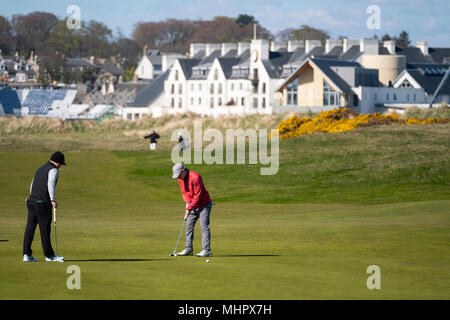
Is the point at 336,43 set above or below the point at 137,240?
above

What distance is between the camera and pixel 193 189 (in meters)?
19.5

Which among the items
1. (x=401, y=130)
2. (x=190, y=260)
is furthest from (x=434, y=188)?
(x=190, y=260)

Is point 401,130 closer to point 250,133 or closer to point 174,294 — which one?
point 250,133

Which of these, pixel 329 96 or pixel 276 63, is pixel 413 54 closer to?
pixel 276 63

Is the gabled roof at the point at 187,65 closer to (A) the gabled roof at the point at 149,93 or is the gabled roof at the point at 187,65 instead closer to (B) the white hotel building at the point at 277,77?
(B) the white hotel building at the point at 277,77

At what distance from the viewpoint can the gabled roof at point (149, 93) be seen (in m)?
146

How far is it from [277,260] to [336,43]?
12190cm

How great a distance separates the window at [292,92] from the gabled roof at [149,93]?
2037 inches

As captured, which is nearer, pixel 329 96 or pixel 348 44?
pixel 329 96

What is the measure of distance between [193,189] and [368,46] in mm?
111748

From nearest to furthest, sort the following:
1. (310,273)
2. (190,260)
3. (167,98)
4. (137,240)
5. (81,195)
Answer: (310,273), (190,260), (137,240), (81,195), (167,98)

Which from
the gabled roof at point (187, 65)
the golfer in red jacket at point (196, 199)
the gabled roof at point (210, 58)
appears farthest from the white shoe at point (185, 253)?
the gabled roof at point (210, 58)

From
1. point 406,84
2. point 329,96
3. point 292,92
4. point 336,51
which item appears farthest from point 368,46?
point 329,96

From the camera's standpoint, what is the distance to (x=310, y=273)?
16.4 m
